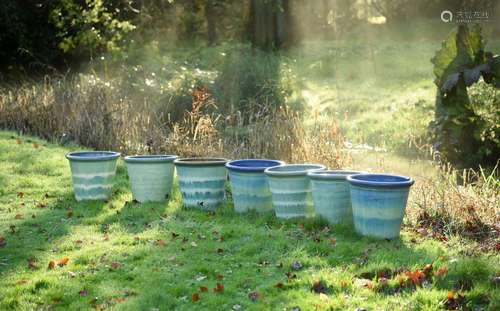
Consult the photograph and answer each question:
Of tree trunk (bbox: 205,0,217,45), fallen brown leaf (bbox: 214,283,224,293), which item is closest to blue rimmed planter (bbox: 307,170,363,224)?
fallen brown leaf (bbox: 214,283,224,293)

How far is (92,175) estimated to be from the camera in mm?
7723

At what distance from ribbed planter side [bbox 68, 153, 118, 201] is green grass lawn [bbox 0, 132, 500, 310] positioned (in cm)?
31

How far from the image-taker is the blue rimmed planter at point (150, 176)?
24.8 feet

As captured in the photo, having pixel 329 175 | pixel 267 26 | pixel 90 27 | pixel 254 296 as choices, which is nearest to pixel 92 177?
pixel 329 175

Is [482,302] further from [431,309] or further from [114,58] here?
[114,58]

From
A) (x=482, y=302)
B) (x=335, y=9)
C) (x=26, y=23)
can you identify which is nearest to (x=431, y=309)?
(x=482, y=302)

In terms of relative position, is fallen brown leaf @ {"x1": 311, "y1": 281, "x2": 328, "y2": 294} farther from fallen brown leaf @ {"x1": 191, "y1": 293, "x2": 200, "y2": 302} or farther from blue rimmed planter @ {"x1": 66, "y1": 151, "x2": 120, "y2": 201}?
blue rimmed planter @ {"x1": 66, "y1": 151, "x2": 120, "y2": 201}

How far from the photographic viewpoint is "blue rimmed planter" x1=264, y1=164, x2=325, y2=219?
6.62 meters

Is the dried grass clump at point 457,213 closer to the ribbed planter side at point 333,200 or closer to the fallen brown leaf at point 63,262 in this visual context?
the ribbed planter side at point 333,200

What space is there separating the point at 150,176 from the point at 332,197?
2.03 metres

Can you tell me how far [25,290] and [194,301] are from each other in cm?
115

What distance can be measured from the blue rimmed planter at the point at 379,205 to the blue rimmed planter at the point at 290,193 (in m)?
0.65

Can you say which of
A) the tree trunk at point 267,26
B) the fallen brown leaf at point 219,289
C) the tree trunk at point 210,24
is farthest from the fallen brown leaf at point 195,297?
the tree trunk at point 210,24

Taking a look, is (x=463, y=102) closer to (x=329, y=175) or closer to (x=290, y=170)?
(x=290, y=170)
